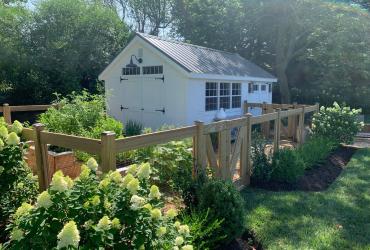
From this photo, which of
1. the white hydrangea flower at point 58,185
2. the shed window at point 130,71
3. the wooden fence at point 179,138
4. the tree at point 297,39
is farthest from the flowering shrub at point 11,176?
the tree at point 297,39

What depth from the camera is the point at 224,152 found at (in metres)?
5.49

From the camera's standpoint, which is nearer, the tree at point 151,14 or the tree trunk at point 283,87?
the tree trunk at point 283,87

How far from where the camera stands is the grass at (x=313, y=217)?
4.30m

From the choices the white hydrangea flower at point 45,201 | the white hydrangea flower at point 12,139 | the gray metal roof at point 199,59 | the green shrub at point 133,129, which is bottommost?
the green shrub at point 133,129

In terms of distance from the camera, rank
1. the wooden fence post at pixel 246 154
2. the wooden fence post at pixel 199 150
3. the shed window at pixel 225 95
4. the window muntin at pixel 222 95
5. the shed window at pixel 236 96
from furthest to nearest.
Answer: the shed window at pixel 236 96 → the shed window at pixel 225 95 → the window muntin at pixel 222 95 → the wooden fence post at pixel 246 154 → the wooden fence post at pixel 199 150

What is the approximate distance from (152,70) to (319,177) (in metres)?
6.99

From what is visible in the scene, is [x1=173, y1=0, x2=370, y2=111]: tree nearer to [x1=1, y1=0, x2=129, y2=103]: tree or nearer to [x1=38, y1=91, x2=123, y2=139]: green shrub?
[x1=1, y1=0, x2=129, y2=103]: tree

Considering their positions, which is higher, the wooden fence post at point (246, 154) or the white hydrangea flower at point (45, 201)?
the white hydrangea flower at point (45, 201)

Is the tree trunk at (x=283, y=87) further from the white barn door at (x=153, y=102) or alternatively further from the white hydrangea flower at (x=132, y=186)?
the white hydrangea flower at (x=132, y=186)

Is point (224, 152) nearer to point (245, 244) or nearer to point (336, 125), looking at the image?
point (245, 244)

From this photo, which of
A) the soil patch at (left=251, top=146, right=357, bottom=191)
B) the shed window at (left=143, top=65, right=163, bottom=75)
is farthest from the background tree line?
the soil patch at (left=251, top=146, right=357, bottom=191)

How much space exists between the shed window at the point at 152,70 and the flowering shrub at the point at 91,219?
9466mm

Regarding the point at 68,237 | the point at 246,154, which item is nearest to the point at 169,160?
the point at 246,154

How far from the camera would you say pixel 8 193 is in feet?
11.8
